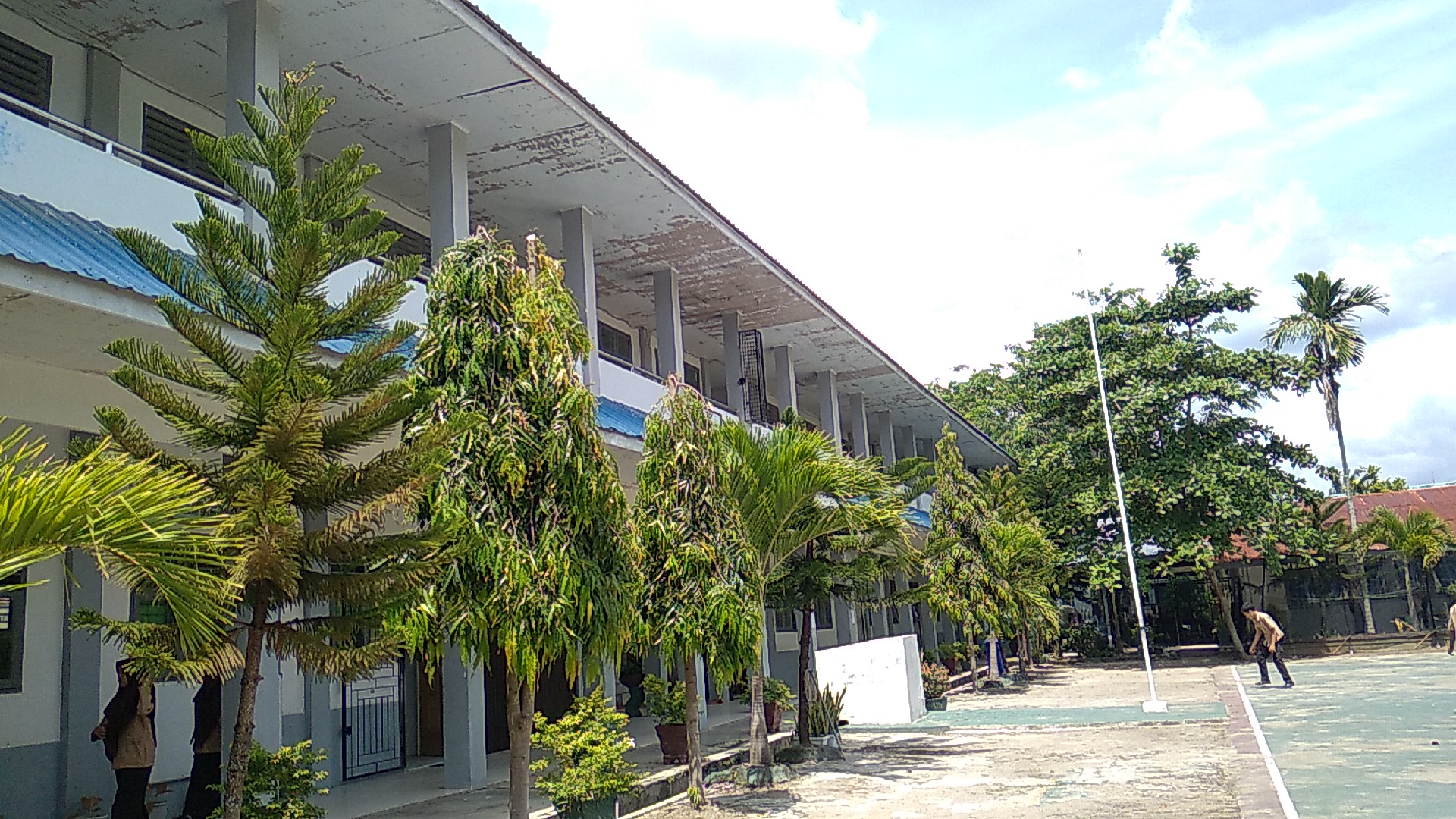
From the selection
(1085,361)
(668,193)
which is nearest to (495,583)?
(668,193)

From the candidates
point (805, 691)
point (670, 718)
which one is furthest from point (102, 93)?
point (805, 691)

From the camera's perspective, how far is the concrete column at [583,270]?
542 inches

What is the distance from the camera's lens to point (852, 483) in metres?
12.2

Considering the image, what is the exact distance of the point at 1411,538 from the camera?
101ft

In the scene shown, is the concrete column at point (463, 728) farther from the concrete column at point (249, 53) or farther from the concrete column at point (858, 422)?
the concrete column at point (858, 422)

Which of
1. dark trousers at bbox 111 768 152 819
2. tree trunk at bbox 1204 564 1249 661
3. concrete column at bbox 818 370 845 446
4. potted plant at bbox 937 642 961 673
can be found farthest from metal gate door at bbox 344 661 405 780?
tree trunk at bbox 1204 564 1249 661

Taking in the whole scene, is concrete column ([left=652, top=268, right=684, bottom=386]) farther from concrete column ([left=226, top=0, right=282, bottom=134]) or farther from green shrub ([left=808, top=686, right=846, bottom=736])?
concrete column ([left=226, top=0, right=282, bottom=134])

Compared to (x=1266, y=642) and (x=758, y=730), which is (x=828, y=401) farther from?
(x=758, y=730)

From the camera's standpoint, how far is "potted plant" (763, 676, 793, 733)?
15172 mm

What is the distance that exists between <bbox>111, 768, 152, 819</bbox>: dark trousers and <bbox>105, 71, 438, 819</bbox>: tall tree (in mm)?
3531

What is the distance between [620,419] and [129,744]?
650 cm

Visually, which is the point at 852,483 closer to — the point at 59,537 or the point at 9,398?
the point at 9,398

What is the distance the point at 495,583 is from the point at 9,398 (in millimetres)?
4861

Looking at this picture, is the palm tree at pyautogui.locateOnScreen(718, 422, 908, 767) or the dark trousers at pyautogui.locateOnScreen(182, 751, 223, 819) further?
the palm tree at pyautogui.locateOnScreen(718, 422, 908, 767)
